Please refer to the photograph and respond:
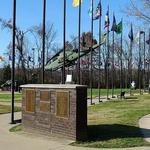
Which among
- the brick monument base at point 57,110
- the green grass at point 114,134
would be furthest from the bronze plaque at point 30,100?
the green grass at point 114,134

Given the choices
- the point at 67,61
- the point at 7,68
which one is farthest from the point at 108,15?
the point at 7,68

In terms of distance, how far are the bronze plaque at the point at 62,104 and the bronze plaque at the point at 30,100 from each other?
1998mm

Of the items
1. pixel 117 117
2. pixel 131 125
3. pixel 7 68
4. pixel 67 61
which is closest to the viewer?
pixel 131 125

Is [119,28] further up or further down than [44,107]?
further up

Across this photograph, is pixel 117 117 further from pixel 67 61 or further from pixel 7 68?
pixel 7 68

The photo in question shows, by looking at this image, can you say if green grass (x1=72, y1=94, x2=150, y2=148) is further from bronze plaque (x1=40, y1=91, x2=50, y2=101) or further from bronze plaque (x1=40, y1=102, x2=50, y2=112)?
bronze plaque (x1=40, y1=91, x2=50, y2=101)

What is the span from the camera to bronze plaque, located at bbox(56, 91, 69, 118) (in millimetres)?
14586

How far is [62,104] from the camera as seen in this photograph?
14.9 metres

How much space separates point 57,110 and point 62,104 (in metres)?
0.39

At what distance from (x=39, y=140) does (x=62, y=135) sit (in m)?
0.73

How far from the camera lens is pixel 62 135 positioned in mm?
14766

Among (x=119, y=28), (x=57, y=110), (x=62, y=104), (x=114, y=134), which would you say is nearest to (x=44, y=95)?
(x=57, y=110)

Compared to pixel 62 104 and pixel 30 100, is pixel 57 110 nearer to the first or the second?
pixel 62 104

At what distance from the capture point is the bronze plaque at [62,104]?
14.6 meters
